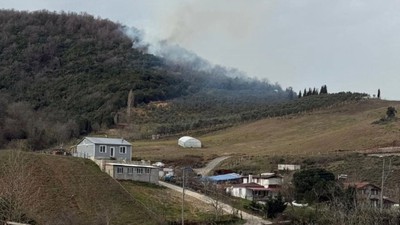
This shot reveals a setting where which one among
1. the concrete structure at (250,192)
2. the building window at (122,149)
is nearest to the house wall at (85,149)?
the building window at (122,149)

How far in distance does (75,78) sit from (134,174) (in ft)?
316

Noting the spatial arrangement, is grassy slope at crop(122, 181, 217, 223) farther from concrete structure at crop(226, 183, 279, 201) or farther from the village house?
the village house

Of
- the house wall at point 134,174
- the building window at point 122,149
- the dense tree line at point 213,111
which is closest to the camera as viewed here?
the house wall at point 134,174


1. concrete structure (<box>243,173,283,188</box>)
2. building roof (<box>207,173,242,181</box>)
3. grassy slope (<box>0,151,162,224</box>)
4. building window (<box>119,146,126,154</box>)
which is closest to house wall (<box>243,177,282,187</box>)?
concrete structure (<box>243,173,283,188</box>)

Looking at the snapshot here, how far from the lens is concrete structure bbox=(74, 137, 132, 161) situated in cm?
5403

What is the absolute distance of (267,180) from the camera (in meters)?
56.3

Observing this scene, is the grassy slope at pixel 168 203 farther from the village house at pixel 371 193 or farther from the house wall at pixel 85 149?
the village house at pixel 371 193

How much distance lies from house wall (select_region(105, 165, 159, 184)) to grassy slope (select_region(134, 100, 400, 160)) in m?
20.4

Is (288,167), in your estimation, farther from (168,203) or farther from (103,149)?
(168,203)

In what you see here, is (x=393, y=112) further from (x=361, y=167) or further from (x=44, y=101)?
(x=44, y=101)

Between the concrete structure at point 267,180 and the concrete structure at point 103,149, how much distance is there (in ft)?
38.9

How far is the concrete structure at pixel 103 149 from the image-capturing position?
2127 inches

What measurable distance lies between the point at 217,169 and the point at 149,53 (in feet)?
381

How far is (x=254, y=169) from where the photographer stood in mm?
65688
